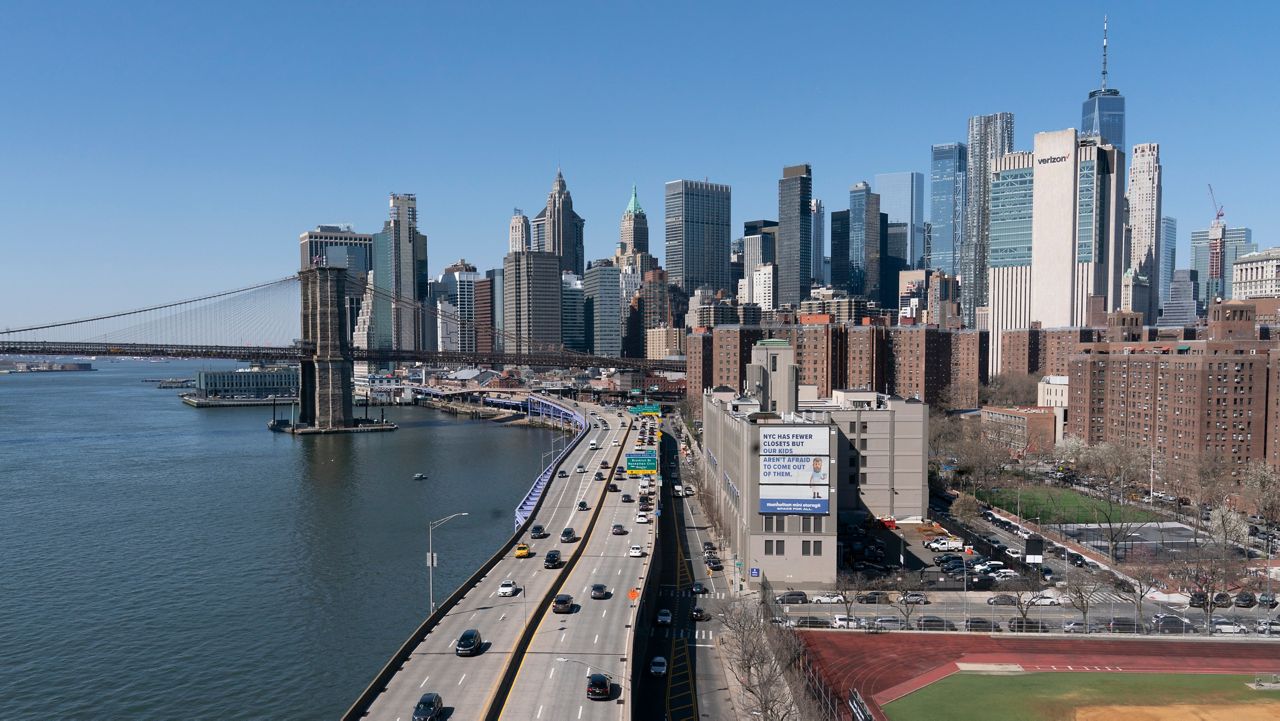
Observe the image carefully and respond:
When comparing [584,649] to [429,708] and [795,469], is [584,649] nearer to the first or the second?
[429,708]

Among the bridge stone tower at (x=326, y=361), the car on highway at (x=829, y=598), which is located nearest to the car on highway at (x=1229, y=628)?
the car on highway at (x=829, y=598)

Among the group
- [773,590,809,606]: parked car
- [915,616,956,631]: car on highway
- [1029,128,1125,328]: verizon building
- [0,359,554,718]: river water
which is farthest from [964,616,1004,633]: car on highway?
[1029,128,1125,328]: verizon building

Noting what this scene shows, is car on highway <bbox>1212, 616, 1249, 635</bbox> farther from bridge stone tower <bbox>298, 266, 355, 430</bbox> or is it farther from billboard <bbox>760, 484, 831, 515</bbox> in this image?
bridge stone tower <bbox>298, 266, 355, 430</bbox>

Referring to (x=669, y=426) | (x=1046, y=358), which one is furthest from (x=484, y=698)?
(x=1046, y=358)

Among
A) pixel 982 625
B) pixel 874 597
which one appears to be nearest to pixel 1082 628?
pixel 982 625

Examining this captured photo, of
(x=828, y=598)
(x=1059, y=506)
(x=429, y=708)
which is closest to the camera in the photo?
(x=429, y=708)

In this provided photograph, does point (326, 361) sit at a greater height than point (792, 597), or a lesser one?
greater

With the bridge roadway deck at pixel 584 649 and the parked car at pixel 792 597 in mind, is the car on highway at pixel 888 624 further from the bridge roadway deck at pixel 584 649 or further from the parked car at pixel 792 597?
the bridge roadway deck at pixel 584 649
